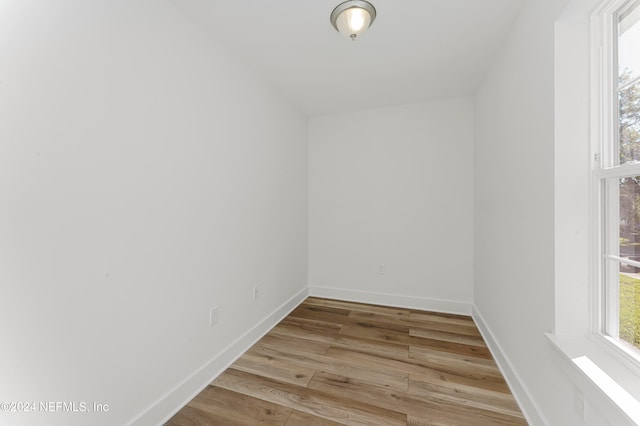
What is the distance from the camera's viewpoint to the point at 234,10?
5.33 feet

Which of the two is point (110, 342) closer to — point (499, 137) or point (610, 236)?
point (610, 236)

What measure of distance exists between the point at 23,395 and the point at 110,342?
0.99 feet

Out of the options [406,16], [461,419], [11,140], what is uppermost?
[406,16]

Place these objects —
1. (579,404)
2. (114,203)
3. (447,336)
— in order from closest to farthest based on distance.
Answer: (579,404) → (114,203) → (447,336)

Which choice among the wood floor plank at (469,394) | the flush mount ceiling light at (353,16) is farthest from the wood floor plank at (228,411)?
the flush mount ceiling light at (353,16)

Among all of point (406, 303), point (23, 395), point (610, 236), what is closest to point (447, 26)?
point (610, 236)

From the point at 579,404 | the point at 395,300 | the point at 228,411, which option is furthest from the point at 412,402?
the point at 395,300

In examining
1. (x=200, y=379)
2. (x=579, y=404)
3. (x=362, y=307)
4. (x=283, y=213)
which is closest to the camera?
(x=579, y=404)

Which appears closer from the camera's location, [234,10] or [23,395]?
[23,395]

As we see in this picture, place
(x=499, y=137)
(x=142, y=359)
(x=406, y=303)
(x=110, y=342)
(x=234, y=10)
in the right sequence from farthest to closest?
1. (x=406, y=303)
2. (x=499, y=137)
3. (x=234, y=10)
4. (x=142, y=359)
5. (x=110, y=342)

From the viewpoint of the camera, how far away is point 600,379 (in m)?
0.93

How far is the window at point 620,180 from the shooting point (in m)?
1.00

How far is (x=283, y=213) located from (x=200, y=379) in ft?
5.37

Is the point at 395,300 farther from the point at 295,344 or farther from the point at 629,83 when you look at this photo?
the point at 629,83
